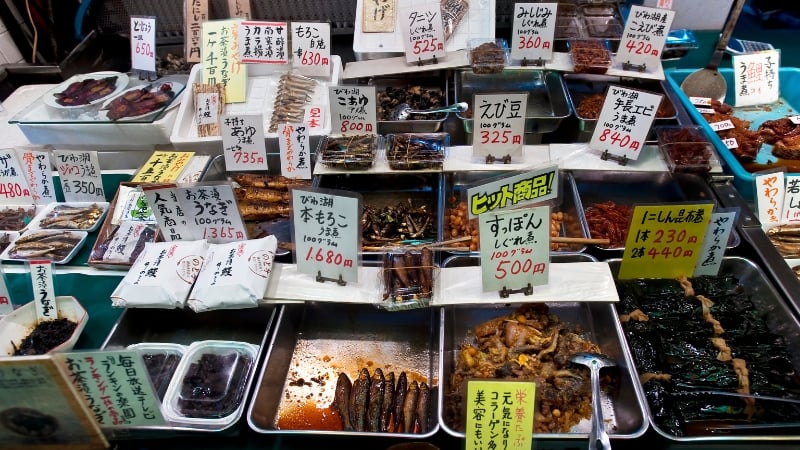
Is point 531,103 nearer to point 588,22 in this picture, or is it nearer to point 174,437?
point 588,22

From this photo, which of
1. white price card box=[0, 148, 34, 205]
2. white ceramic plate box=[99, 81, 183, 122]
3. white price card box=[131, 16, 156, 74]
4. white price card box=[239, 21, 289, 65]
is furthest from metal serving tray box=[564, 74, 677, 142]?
white price card box=[0, 148, 34, 205]

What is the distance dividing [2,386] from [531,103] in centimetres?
371

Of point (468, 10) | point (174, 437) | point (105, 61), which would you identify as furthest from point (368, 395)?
point (105, 61)

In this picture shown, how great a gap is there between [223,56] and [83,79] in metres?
1.20

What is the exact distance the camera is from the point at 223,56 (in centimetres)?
409

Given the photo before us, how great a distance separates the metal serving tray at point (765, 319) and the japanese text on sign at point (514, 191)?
2.05 feet

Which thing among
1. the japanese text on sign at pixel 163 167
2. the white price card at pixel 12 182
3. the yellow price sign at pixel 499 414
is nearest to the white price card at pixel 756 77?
the yellow price sign at pixel 499 414

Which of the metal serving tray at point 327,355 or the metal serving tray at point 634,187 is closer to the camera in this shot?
the metal serving tray at point 327,355

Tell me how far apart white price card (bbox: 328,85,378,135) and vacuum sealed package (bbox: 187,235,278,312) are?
1.16m

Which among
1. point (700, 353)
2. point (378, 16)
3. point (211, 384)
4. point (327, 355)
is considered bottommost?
point (327, 355)

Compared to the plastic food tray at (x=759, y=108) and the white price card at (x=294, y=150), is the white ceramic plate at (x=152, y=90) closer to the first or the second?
the white price card at (x=294, y=150)

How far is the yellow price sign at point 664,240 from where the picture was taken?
2371 mm

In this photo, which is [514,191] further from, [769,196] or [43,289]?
[43,289]

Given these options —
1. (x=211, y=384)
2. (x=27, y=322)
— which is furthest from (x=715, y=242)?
(x=27, y=322)
